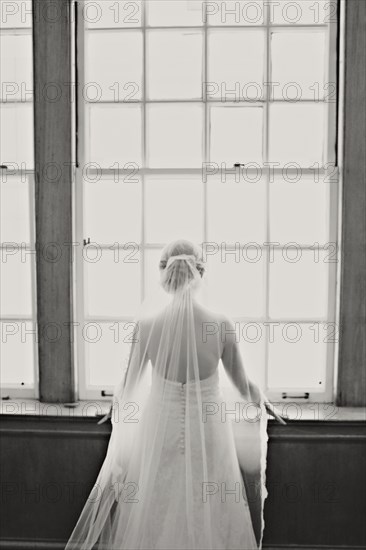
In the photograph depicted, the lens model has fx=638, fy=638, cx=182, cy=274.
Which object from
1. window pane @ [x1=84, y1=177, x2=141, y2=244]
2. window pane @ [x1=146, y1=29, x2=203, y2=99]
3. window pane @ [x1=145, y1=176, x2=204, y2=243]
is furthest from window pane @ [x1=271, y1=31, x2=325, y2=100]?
window pane @ [x1=84, y1=177, x2=141, y2=244]

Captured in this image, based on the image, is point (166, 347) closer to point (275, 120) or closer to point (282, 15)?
point (275, 120)

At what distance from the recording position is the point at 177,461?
2.68 meters

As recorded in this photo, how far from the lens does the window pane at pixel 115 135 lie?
11.1ft

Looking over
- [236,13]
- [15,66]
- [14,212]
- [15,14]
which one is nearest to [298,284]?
[236,13]

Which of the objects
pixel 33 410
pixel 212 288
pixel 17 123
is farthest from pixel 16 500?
pixel 17 123

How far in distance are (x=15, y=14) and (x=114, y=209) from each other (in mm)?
1171

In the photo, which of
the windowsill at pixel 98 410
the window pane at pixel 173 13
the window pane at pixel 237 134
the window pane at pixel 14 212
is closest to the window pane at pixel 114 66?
the window pane at pixel 173 13

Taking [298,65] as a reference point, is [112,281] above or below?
below

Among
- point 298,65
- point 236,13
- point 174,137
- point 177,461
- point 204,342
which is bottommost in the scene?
point 177,461

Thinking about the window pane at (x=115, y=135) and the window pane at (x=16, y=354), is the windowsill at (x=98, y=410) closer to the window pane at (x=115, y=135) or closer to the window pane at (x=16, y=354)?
the window pane at (x=16, y=354)

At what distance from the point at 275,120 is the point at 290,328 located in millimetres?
1098

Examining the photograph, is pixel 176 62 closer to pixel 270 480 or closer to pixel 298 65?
pixel 298 65

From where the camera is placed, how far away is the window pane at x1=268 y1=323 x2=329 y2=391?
339 centimetres

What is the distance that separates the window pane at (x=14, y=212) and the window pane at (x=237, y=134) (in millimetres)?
1051
